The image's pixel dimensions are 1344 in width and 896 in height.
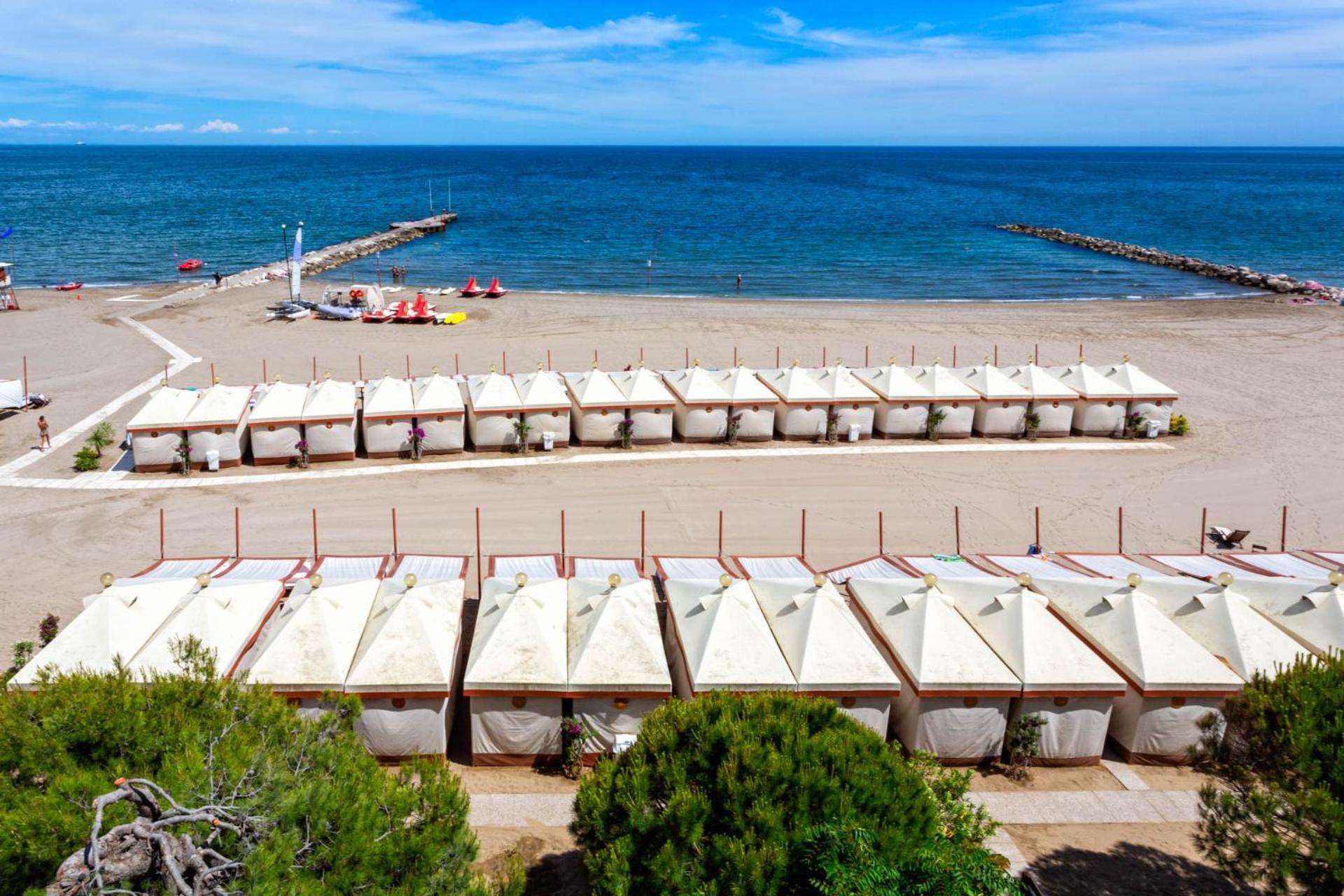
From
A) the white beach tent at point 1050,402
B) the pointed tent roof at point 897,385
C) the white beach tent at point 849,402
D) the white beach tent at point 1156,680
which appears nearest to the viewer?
the white beach tent at point 1156,680

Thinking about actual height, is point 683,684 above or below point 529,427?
below

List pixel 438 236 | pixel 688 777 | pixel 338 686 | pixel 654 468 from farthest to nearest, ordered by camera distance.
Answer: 1. pixel 438 236
2. pixel 654 468
3. pixel 338 686
4. pixel 688 777

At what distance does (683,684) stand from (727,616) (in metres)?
1.14

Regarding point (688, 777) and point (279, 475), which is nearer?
point (688, 777)

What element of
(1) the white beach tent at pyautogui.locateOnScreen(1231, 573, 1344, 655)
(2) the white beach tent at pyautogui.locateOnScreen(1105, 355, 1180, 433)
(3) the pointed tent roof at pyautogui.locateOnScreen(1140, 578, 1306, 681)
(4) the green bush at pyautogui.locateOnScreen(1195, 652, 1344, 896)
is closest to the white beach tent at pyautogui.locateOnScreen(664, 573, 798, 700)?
(4) the green bush at pyautogui.locateOnScreen(1195, 652, 1344, 896)

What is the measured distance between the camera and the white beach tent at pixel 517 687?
40.2 feet

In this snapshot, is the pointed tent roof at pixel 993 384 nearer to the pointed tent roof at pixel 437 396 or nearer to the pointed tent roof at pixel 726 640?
the pointed tent roof at pixel 437 396

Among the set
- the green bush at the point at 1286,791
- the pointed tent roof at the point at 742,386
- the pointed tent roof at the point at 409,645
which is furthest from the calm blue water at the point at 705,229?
the green bush at the point at 1286,791

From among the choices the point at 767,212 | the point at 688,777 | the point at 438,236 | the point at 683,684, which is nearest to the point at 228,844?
the point at 688,777

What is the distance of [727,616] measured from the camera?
1324 cm

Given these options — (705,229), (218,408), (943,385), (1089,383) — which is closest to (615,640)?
(218,408)

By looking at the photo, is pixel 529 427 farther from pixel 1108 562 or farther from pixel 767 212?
pixel 767 212

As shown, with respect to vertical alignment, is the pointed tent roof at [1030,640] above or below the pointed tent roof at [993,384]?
below

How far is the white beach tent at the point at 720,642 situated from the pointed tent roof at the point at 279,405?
1297 cm
